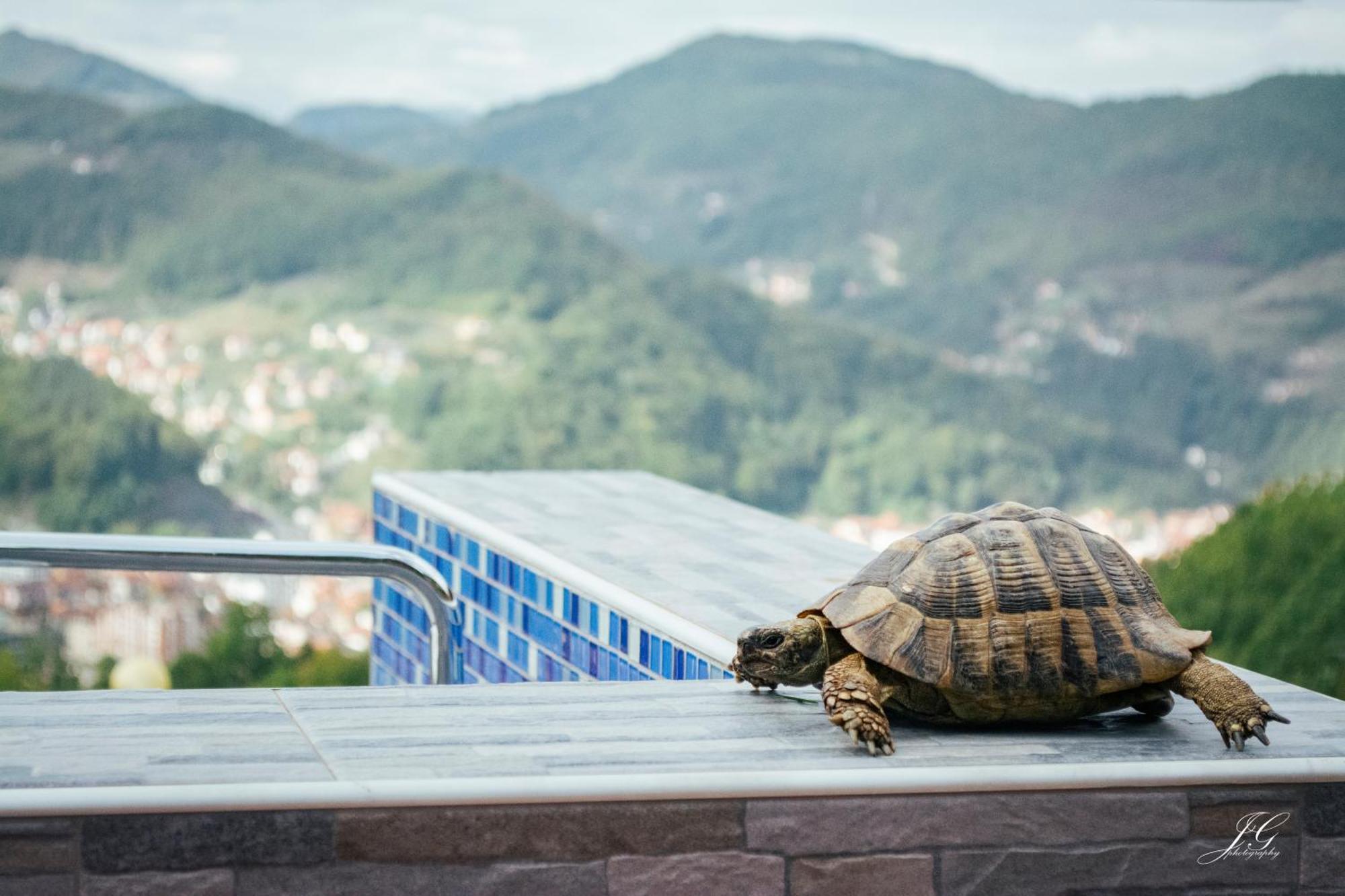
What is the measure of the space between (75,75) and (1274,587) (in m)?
27.5

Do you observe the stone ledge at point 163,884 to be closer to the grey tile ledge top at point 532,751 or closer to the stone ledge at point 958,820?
the grey tile ledge top at point 532,751

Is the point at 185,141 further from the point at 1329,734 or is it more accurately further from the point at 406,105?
the point at 1329,734

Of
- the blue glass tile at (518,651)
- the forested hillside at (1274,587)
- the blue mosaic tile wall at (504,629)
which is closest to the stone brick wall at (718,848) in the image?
the blue mosaic tile wall at (504,629)

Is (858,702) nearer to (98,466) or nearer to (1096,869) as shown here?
(1096,869)

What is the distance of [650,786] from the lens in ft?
4.91

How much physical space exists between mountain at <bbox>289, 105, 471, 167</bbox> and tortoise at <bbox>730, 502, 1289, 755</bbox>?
99.4 ft

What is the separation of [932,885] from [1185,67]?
26.0 meters

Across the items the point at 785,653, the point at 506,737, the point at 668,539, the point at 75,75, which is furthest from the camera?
the point at 75,75

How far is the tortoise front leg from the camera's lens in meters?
1.63

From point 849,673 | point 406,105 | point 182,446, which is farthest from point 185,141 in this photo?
point 849,673

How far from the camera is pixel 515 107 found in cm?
3231

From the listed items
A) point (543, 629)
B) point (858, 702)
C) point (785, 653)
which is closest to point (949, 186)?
point (543, 629)

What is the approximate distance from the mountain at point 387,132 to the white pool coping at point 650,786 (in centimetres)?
3057

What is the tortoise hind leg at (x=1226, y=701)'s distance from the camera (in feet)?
5.60
